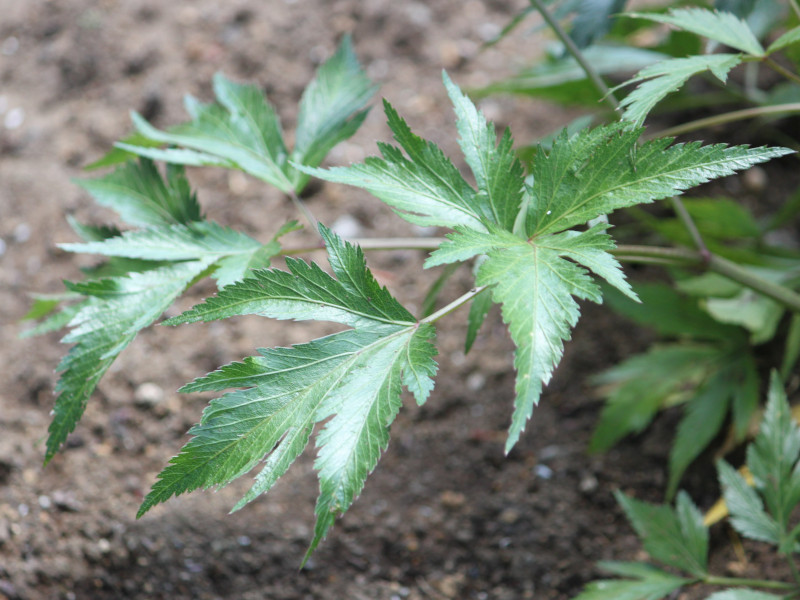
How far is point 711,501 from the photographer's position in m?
1.25

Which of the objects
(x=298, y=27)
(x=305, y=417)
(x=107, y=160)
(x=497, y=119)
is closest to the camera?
(x=305, y=417)

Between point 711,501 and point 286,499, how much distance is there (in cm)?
80

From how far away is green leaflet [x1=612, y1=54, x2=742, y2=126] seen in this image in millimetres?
717

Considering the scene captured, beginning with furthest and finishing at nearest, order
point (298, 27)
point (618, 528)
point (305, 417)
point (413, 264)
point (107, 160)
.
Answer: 1. point (298, 27)
2. point (413, 264)
3. point (618, 528)
4. point (107, 160)
5. point (305, 417)

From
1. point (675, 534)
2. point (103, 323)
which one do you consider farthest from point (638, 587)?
point (103, 323)

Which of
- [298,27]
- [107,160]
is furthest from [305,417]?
[298,27]

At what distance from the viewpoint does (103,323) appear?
0.82 meters

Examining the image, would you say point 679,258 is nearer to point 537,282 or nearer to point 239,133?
point 537,282

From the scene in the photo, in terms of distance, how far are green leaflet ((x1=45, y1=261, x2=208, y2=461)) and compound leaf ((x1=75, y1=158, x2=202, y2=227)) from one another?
0.62 feet

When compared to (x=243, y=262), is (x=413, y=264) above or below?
below

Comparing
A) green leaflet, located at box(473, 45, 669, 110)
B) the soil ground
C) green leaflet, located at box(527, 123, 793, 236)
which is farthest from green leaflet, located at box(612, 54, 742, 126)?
the soil ground

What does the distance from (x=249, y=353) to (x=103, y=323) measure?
63 centimetres

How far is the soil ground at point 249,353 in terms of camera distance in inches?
45.1

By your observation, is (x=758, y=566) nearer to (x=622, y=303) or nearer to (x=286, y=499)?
(x=622, y=303)
